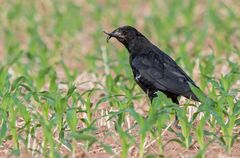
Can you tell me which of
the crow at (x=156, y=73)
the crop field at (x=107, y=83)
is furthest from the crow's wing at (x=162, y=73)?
the crop field at (x=107, y=83)

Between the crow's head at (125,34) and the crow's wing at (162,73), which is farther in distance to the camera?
the crow's head at (125,34)

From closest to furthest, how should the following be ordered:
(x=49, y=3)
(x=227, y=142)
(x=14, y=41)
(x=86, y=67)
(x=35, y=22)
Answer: (x=227, y=142) < (x=86, y=67) < (x=14, y=41) < (x=35, y=22) < (x=49, y=3)

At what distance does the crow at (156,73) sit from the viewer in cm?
762

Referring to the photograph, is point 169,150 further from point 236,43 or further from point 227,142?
point 236,43

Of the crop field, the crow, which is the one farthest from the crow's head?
the crop field

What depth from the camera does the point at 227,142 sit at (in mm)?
6418

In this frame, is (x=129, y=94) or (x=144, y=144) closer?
(x=144, y=144)

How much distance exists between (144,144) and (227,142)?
24.1 inches

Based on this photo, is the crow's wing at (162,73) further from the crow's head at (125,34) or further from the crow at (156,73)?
the crow's head at (125,34)

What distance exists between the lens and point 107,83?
28.3ft

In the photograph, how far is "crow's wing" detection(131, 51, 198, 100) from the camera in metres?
7.60

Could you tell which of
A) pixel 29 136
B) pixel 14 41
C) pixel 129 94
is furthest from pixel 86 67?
pixel 29 136

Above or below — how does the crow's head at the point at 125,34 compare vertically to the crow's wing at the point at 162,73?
above

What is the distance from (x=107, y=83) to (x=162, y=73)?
0.97 m
